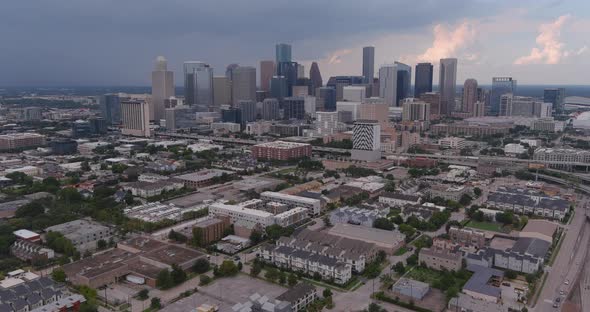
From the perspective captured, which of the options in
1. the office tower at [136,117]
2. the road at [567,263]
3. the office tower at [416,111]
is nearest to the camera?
the road at [567,263]

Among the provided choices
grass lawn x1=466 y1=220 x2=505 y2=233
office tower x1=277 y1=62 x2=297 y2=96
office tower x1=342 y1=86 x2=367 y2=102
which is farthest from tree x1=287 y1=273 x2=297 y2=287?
office tower x1=277 y1=62 x2=297 y2=96

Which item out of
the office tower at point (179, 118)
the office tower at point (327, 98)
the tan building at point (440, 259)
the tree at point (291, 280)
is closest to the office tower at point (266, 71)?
the office tower at point (327, 98)

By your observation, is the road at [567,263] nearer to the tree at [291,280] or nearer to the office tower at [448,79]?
the tree at [291,280]

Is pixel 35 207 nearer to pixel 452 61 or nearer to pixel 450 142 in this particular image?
pixel 450 142

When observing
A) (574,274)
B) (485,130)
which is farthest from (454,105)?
(574,274)

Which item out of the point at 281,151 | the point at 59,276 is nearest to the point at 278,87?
the point at 281,151

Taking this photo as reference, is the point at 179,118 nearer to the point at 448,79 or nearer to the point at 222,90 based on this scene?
the point at 222,90

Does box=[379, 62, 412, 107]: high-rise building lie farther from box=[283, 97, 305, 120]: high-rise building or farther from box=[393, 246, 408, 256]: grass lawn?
box=[393, 246, 408, 256]: grass lawn
